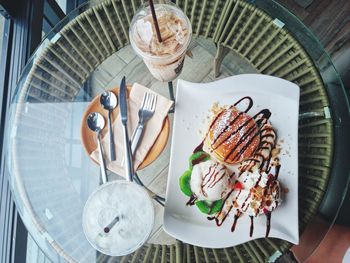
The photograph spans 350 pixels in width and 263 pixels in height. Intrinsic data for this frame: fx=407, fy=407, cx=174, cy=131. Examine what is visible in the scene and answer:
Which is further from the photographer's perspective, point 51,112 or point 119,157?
point 51,112

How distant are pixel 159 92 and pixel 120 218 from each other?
39 cm

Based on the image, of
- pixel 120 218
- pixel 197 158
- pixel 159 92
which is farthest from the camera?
pixel 159 92

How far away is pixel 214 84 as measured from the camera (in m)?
1.05

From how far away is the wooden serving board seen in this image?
1036 mm

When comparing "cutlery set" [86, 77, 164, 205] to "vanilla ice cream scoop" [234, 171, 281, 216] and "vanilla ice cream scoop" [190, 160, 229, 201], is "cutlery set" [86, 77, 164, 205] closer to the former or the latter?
"vanilla ice cream scoop" [190, 160, 229, 201]

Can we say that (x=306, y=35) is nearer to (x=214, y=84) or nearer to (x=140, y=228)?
(x=214, y=84)

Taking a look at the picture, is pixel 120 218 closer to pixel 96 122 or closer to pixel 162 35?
pixel 96 122

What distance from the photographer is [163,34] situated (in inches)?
37.8

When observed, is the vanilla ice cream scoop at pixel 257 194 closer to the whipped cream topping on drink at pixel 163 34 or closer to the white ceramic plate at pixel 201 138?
the white ceramic plate at pixel 201 138

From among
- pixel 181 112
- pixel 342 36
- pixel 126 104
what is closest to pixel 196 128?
pixel 181 112

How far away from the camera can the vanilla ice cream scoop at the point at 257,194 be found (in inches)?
38.0

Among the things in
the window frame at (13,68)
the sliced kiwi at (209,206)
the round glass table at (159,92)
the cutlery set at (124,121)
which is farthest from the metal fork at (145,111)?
the window frame at (13,68)

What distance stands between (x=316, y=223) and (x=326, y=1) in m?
1.04

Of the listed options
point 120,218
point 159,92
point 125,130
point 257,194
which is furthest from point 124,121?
point 257,194
